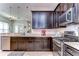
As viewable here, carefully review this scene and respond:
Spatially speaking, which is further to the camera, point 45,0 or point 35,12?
point 35,12

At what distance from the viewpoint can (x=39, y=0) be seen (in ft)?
4.12

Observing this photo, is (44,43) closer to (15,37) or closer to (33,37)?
(33,37)

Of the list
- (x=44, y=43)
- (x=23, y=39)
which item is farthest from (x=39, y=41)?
(x=23, y=39)

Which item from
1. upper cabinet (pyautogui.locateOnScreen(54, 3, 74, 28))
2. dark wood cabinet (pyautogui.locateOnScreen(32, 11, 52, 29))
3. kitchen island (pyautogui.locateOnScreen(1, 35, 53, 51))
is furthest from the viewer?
dark wood cabinet (pyautogui.locateOnScreen(32, 11, 52, 29))

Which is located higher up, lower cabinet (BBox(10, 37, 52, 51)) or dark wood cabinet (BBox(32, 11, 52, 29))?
dark wood cabinet (BBox(32, 11, 52, 29))

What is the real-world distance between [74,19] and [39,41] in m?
3.00

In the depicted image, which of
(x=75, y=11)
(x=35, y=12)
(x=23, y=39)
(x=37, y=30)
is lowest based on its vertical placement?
(x=23, y=39)

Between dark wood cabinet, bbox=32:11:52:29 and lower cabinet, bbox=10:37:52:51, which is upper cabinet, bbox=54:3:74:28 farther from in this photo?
lower cabinet, bbox=10:37:52:51

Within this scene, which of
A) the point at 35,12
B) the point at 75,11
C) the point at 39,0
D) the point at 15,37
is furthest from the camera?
the point at 15,37

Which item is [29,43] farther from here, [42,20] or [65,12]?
[65,12]

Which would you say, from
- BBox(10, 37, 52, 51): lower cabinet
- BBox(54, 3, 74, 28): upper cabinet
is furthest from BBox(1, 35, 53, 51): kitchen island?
BBox(54, 3, 74, 28): upper cabinet

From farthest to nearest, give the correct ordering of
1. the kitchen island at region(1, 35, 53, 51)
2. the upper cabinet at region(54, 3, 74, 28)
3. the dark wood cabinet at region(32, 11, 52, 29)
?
the dark wood cabinet at region(32, 11, 52, 29) → the kitchen island at region(1, 35, 53, 51) → the upper cabinet at region(54, 3, 74, 28)

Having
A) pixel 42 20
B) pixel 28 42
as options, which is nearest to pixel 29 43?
pixel 28 42

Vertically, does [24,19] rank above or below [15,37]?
above
